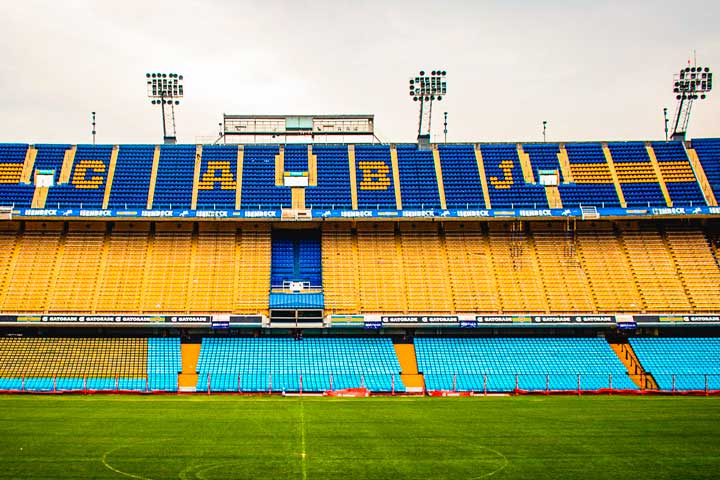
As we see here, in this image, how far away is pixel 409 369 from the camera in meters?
42.0

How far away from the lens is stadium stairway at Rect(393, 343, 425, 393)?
133ft

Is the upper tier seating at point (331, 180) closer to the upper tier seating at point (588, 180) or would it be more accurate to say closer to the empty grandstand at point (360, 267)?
the empty grandstand at point (360, 267)

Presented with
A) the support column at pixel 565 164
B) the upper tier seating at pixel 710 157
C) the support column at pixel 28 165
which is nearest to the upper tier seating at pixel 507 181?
the support column at pixel 565 164

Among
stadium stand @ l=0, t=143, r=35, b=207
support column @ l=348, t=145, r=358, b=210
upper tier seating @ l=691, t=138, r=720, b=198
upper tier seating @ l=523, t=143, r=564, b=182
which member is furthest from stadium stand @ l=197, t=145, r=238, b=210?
upper tier seating @ l=691, t=138, r=720, b=198

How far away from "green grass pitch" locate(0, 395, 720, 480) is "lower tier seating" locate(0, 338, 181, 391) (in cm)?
680

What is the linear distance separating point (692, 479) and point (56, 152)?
49.2 m

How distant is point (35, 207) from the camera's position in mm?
48469

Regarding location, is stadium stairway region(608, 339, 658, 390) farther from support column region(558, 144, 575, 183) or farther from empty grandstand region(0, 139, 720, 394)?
support column region(558, 144, 575, 183)

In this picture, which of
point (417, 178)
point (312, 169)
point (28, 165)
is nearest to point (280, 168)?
point (312, 169)

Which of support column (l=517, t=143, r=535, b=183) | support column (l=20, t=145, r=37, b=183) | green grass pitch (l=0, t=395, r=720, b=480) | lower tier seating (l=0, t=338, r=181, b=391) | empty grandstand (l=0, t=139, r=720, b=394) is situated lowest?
green grass pitch (l=0, t=395, r=720, b=480)

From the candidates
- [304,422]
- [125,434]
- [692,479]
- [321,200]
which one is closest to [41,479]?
[125,434]

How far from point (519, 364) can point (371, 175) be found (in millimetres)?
18565

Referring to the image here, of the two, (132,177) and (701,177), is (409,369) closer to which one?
(132,177)

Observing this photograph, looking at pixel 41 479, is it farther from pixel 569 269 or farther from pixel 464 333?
pixel 569 269
